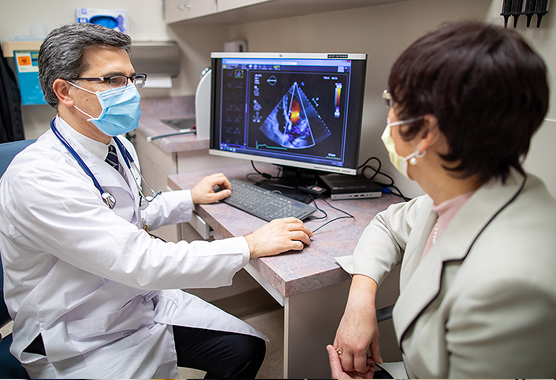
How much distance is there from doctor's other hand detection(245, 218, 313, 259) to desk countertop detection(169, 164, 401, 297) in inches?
0.8

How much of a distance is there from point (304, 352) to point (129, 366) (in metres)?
0.47

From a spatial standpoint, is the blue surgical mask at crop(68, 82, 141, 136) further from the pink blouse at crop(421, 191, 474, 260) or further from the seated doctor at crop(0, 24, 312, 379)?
the pink blouse at crop(421, 191, 474, 260)

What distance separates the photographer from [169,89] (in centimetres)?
273

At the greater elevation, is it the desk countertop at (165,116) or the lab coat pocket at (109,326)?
the desk countertop at (165,116)

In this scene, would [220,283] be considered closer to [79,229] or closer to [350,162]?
[79,229]

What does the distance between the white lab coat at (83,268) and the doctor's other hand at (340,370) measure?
→ 332 millimetres

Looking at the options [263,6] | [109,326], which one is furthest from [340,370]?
[263,6]

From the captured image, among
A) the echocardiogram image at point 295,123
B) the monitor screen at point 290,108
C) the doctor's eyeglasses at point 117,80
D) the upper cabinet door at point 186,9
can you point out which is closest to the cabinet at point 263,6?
the upper cabinet door at point 186,9

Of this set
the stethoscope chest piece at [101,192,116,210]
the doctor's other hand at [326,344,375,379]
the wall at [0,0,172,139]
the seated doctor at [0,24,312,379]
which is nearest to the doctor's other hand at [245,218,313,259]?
the seated doctor at [0,24,312,379]

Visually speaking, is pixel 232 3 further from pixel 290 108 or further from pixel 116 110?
pixel 116 110

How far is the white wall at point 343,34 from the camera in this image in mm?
1055

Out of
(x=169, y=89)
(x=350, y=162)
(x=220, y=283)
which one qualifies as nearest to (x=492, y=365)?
(x=220, y=283)

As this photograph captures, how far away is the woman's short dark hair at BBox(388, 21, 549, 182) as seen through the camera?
0.63 m

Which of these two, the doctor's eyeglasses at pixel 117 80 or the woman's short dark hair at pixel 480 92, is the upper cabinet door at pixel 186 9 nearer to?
the doctor's eyeglasses at pixel 117 80
